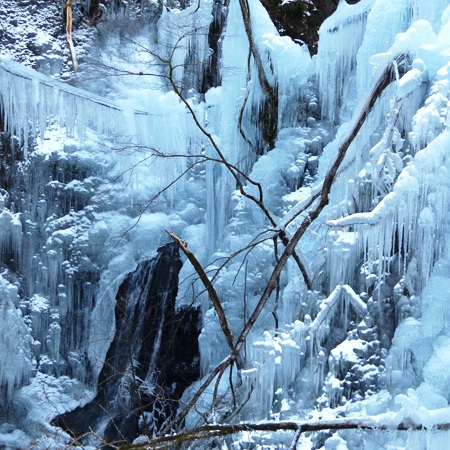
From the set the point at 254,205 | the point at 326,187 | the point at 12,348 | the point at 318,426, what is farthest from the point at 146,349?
the point at 318,426

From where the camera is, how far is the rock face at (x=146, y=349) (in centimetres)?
862

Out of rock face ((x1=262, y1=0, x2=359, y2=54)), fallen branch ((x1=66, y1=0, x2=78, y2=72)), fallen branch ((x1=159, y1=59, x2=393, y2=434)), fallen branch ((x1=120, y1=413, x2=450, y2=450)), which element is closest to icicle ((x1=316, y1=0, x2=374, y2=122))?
rock face ((x1=262, y1=0, x2=359, y2=54))

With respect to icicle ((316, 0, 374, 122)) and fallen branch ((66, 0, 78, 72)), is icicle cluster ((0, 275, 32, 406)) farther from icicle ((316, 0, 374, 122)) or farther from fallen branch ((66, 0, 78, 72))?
icicle ((316, 0, 374, 122))

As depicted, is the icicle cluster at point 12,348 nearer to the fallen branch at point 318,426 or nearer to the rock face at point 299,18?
the rock face at point 299,18

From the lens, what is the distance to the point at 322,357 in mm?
6051

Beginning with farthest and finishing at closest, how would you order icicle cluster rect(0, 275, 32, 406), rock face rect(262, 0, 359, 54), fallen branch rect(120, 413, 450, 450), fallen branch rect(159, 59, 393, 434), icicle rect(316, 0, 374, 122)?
1. rock face rect(262, 0, 359, 54)
2. icicle cluster rect(0, 275, 32, 406)
3. icicle rect(316, 0, 374, 122)
4. fallen branch rect(159, 59, 393, 434)
5. fallen branch rect(120, 413, 450, 450)

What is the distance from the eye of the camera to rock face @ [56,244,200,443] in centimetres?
862

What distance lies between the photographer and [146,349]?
877 cm

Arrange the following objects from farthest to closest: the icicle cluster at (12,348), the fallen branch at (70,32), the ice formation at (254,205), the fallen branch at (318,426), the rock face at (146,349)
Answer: the fallen branch at (70,32) → the icicle cluster at (12,348) → the rock face at (146,349) → the ice formation at (254,205) → the fallen branch at (318,426)

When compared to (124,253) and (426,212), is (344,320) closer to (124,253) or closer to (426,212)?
(426,212)

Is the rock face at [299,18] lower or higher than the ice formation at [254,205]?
higher

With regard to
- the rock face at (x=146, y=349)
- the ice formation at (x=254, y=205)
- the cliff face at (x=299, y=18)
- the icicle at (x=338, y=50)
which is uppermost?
the cliff face at (x=299, y=18)

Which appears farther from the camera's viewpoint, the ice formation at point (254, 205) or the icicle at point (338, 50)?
the icicle at point (338, 50)

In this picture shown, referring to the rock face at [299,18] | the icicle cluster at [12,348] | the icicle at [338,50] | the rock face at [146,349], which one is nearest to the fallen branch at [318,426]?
the rock face at [146,349]
